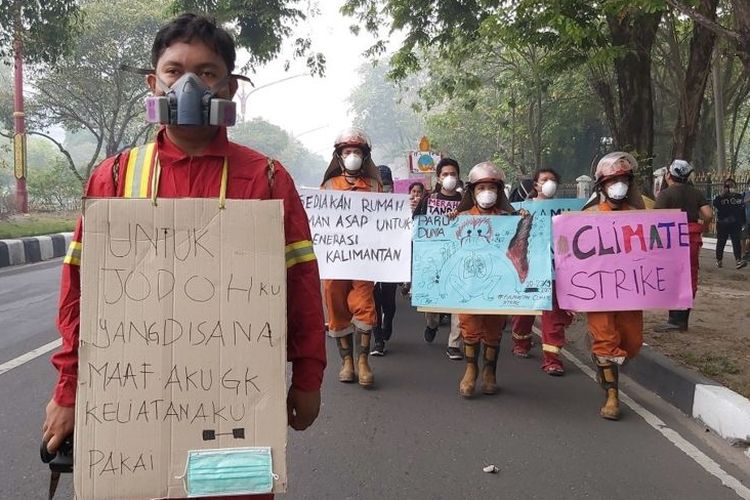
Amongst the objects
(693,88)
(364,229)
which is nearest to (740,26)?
(364,229)

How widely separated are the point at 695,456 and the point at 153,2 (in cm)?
2412

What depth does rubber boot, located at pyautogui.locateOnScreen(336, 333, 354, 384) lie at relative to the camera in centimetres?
521

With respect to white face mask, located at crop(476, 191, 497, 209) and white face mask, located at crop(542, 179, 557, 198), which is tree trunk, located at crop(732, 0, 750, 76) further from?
white face mask, located at crop(476, 191, 497, 209)

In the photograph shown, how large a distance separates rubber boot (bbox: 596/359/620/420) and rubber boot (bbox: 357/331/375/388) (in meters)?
1.64

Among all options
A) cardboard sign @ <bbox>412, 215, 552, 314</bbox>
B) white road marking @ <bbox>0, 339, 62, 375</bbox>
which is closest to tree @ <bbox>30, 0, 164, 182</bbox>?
white road marking @ <bbox>0, 339, 62, 375</bbox>

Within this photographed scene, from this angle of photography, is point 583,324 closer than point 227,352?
No

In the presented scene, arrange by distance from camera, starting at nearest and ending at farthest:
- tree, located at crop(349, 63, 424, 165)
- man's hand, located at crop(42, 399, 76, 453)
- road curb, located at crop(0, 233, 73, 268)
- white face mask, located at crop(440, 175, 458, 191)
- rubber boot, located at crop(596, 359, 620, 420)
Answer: man's hand, located at crop(42, 399, 76, 453), rubber boot, located at crop(596, 359, 620, 420), white face mask, located at crop(440, 175, 458, 191), road curb, located at crop(0, 233, 73, 268), tree, located at crop(349, 63, 424, 165)

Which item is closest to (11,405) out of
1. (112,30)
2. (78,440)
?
(78,440)

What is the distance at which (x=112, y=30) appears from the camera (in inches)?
924

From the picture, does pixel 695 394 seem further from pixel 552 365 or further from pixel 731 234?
pixel 731 234

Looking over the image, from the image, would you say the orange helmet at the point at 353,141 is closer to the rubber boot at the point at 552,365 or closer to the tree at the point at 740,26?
the rubber boot at the point at 552,365

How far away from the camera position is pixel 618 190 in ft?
15.1

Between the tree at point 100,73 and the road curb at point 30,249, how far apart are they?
24.2ft

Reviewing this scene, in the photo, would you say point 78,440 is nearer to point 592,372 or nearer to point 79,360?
point 79,360
